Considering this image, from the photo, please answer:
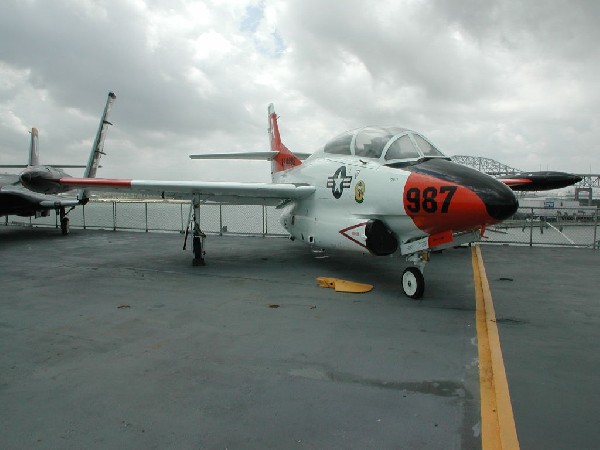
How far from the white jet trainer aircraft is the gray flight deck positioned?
3.23 ft

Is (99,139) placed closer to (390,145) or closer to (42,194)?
(42,194)

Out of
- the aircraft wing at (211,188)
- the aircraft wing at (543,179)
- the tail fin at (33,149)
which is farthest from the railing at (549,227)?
the tail fin at (33,149)

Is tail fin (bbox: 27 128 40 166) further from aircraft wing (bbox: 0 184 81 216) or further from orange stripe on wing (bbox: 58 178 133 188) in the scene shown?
orange stripe on wing (bbox: 58 178 133 188)

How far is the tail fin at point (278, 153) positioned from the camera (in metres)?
12.7

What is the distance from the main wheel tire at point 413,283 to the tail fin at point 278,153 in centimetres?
630

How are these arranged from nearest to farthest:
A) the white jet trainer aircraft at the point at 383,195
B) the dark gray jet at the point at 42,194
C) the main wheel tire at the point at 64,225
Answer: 1. the white jet trainer aircraft at the point at 383,195
2. the dark gray jet at the point at 42,194
3. the main wheel tire at the point at 64,225

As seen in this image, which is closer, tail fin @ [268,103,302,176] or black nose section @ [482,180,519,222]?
black nose section @ [482,180,519,222]

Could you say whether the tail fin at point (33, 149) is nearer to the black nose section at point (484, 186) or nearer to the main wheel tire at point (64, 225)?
the main wheel tire at point (64, 225)

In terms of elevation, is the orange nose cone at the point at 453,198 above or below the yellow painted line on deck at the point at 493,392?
above

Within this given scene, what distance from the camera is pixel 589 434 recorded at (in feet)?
8.38

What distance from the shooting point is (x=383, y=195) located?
6.59m

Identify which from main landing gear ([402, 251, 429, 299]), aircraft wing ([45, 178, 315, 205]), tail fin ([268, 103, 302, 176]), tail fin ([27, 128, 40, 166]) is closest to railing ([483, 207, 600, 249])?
main landing gear ([402, 251, 429, 299])

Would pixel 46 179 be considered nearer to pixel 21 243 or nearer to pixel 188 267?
pixel 21 243

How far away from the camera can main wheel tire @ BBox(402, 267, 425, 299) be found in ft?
20.4
